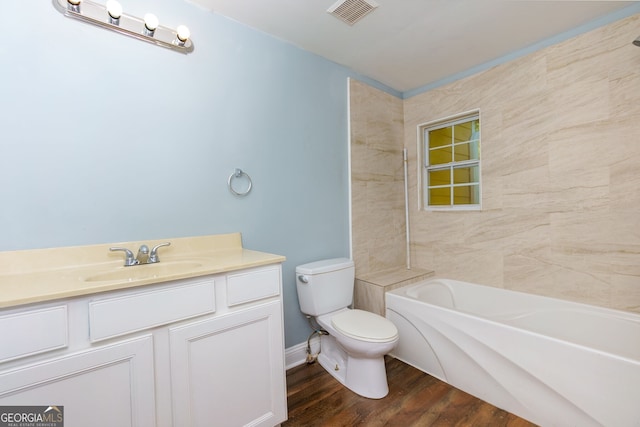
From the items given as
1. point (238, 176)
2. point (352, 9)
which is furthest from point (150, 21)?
point (352, 9)

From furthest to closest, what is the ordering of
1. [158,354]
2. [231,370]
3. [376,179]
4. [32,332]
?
[376,179] → [231,370] → [158,354] → [32,332]

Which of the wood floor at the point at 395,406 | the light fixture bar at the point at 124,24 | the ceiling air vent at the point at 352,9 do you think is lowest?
the wood floor at the point at 395,406

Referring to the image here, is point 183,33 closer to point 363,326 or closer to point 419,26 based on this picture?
point 419,26

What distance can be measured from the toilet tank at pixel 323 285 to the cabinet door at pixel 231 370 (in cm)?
55

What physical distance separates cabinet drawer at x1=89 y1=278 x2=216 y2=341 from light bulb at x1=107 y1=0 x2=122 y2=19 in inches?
52.6

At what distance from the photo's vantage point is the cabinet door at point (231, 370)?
1.11 metres

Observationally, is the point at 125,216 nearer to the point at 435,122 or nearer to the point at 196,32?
the point at 196,32

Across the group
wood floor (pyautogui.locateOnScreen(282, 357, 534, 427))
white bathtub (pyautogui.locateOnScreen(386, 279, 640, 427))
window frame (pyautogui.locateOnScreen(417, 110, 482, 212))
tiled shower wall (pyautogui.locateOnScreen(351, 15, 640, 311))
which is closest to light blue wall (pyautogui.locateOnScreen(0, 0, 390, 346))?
wood floor (pyautogui.locateOnScreen(282, 357, 534, 427))

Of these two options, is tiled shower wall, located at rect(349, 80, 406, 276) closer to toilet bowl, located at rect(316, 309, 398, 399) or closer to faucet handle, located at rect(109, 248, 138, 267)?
toilet bowl, located at rect(316, 309, 398, 399)

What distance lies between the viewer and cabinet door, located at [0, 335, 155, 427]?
0.84 meters

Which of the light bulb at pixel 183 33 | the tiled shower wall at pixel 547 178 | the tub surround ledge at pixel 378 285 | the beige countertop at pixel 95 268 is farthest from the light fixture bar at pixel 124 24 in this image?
the tub surround ledge at pixel 378 285

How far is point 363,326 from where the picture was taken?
175cm

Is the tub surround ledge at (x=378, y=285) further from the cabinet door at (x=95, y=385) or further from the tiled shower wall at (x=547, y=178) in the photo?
the cabinet door at (x=95, y=385)

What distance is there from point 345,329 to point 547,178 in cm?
183
